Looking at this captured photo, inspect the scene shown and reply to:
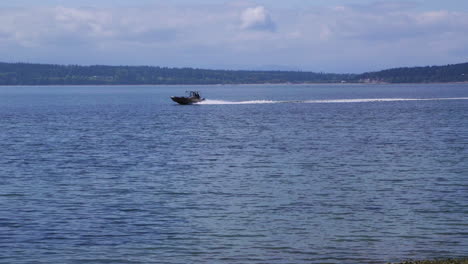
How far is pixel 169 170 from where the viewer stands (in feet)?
140

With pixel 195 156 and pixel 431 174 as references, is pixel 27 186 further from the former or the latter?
pixel 431 174

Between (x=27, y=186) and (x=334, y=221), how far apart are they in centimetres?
1652

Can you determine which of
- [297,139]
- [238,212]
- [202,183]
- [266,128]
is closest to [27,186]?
[202,183]

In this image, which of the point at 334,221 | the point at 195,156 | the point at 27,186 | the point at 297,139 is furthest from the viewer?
the point at 297,139

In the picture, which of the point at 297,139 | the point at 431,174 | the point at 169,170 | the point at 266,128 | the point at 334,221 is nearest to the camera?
the point at 334,221

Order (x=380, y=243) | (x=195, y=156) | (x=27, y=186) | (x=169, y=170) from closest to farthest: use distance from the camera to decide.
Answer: (x=380, y=243) → (x=27, y=186) → (x=169, y=170) → (x=195, y=156)

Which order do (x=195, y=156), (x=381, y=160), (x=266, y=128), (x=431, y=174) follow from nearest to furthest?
1. (x=431, y=174)
2. (x=381, y=160)
3. (x=195, y=156)
4. (x=266, y=128)

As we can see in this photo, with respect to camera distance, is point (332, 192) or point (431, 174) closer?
point (332, 192)

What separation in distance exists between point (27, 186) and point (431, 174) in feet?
69.2

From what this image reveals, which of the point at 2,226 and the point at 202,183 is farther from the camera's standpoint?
the point at 202,183

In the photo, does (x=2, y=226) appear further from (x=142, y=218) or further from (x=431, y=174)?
(x=431, y=174)

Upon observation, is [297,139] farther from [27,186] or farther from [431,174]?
[27,186]

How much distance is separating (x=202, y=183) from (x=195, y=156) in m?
13.6

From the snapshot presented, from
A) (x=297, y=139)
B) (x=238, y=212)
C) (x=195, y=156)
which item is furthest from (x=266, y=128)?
(x=238, y=212)
